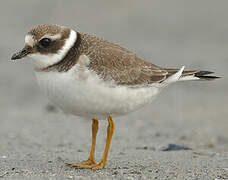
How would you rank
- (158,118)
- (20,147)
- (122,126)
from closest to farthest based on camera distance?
(20,147) → (122,126) → (158,118)

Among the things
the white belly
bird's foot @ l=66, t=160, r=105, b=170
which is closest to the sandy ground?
bird's foot @ l=66, t=160, r=105, b=170

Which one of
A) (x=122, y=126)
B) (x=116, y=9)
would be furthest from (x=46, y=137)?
(x=116, y=9)

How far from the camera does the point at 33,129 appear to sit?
9.62 m

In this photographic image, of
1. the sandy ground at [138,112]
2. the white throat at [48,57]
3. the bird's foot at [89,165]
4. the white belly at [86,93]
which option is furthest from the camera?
the sandy ground at [138,112]

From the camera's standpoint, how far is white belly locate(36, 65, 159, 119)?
5535 mm

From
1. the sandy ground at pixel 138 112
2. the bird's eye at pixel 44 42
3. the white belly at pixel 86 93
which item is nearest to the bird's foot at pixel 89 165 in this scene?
the sandy ground at pixel 138 112

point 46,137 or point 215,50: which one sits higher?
point 215,50

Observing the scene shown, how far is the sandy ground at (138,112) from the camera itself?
6.45 meters

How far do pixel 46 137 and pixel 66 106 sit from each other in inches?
138

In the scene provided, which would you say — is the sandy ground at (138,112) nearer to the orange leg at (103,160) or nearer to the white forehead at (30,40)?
the orange leg at (103,160)

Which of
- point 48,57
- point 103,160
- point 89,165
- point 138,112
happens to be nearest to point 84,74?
point 48,57

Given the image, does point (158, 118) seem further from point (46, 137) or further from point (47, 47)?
point (47, 47)

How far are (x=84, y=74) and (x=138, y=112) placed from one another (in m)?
5.86

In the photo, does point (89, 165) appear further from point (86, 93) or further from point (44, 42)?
point (44, 42)
